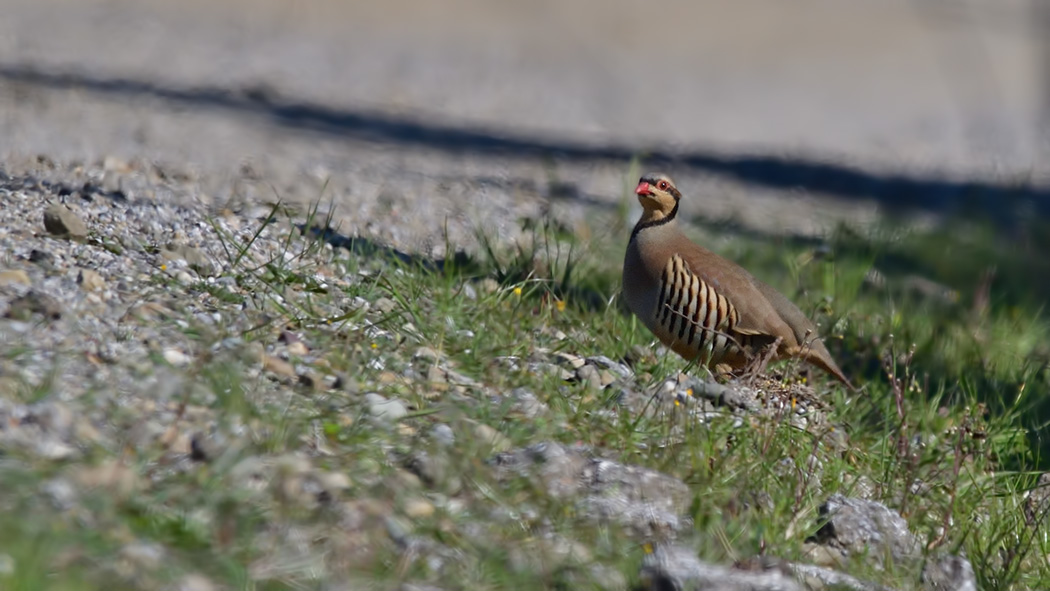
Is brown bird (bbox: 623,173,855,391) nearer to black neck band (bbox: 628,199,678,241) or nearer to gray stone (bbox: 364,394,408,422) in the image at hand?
black neck band (bbox: 628,199,678,241)

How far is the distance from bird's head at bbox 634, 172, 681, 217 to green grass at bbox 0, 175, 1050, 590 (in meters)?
0.44

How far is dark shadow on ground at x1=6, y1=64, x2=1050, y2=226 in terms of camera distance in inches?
425

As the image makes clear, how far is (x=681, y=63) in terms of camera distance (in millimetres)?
19391

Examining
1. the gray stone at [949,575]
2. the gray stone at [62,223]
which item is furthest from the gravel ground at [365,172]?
the gray stone at [949,575]

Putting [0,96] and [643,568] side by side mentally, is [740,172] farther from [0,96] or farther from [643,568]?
[643,568]

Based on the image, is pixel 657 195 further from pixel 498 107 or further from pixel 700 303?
pixel 498 107

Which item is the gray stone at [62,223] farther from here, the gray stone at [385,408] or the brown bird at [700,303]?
the brown bird at [700,303]

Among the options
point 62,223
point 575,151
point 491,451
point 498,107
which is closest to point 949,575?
point 491,451

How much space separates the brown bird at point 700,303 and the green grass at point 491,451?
192 mm

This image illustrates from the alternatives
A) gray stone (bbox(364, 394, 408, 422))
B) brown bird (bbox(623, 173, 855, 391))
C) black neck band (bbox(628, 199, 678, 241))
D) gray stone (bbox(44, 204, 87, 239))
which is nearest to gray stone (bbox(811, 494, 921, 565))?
brown bird (bbox(623, 173, 855, 391))

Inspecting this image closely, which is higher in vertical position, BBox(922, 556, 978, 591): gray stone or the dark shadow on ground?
the dark shadow on ground

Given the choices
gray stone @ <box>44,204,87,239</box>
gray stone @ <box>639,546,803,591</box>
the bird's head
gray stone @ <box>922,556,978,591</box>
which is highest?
the bird's head

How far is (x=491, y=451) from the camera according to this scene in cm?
418

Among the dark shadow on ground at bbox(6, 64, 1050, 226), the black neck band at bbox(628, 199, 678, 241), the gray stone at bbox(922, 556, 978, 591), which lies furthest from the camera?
the dark shadow on ground at bbox(6, 64, 1050, 226)
